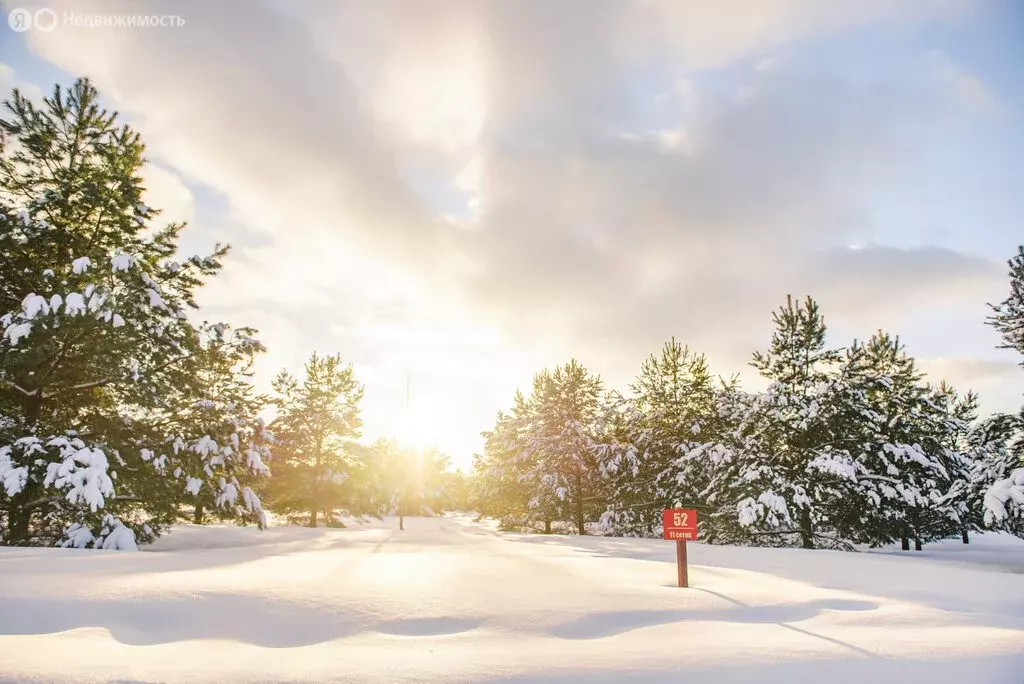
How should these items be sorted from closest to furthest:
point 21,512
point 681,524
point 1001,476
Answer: point 681,524 < point 21,512 < point 1001,476

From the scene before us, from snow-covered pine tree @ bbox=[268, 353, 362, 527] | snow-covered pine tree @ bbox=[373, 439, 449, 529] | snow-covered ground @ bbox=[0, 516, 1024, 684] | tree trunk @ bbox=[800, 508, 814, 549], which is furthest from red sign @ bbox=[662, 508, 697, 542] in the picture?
snow-covered pine tree @ bbox=[373, 439, 449, 529]

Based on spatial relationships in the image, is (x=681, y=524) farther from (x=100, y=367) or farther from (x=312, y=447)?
(x=312, y=447)

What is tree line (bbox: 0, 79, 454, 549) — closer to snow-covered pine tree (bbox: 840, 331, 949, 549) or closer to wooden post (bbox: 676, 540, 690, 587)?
wooden post (bbox: 676, 540, 690, 587)

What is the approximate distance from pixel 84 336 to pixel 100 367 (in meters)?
0.90

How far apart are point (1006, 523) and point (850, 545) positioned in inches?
380

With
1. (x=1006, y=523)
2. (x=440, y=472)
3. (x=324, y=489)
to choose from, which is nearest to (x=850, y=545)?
(x=1006, y=523)

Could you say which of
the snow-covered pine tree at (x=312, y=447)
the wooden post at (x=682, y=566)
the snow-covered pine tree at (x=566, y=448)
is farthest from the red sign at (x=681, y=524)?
the snow-covered pine tree at (x=312, y=447)

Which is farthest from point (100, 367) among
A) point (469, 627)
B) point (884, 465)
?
point (884, 465)

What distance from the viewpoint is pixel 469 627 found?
4.50 m

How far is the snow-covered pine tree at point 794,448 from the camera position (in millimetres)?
18812

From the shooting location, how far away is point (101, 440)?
11617mm

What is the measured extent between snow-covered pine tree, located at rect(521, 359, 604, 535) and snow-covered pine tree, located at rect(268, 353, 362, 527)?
39.0ft

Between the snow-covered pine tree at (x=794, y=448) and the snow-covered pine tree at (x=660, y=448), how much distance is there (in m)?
3.45

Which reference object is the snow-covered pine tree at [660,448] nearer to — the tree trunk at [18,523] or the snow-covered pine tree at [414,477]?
the tree trunk at [18,523]
